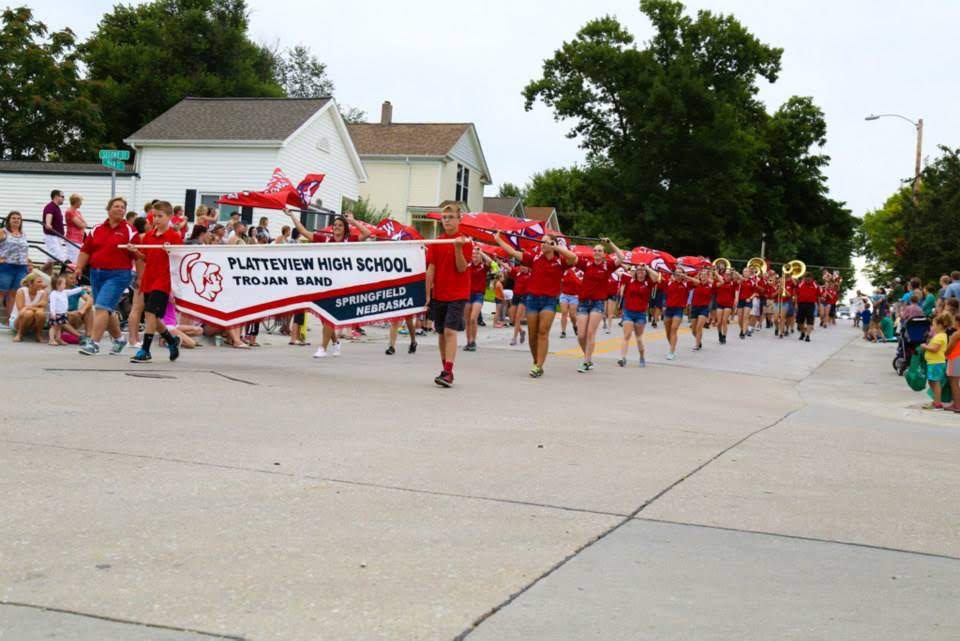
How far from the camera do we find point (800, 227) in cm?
6881

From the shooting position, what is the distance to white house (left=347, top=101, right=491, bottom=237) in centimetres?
5028

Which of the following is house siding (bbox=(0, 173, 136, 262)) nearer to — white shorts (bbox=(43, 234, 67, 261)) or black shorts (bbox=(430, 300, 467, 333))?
white shorts (bbox=(43, 234, 67, 261))

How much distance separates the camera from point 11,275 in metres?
16.0

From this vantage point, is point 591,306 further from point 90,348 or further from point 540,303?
point 90,348

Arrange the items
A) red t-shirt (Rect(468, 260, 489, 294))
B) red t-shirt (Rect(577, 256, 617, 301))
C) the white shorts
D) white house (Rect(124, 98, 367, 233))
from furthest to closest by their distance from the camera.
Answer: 1. white house (Rect(124, 98, 367, 233))
2. red t-shirt (Rect(468, 260, 489, 294))
3. the white shorts
4. red t-shirt (Rect(577, 256, 617, 301))

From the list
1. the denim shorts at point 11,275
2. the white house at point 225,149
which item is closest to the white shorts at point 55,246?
the denim shorts at point 11,275

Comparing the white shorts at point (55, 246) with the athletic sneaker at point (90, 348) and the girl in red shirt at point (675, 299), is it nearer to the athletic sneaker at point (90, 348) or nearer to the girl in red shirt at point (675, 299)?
the athletic sneaker at point (90, 348)

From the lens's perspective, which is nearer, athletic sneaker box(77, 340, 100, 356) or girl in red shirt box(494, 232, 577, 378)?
athletic sneaker box(77, 340, 100, 356)

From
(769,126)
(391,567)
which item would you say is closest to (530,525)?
(391,567)

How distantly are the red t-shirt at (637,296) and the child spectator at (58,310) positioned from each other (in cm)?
900

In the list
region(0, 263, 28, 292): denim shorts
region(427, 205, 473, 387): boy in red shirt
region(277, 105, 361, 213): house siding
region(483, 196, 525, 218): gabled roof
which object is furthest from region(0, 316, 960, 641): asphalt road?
region(483, 196, 525, 218): gabled roof

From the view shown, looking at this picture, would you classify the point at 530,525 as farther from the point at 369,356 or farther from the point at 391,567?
the point at 369,356

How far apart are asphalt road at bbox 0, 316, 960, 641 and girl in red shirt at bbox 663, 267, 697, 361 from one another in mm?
9352

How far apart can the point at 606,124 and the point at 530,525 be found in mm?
57105
